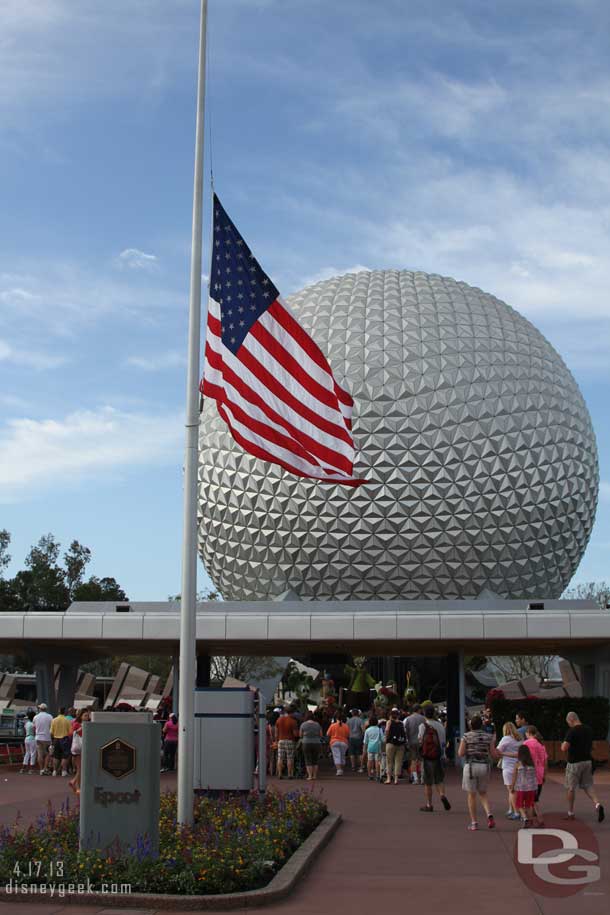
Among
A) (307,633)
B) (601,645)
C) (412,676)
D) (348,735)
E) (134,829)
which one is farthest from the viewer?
(412,676)

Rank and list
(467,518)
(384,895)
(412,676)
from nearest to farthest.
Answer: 1. (384,895)
2. (467,518)
3. (412,676)

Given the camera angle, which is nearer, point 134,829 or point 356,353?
point 134,829

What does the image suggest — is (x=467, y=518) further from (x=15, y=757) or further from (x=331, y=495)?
(x=15, y=757)

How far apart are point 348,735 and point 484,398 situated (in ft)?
50.4

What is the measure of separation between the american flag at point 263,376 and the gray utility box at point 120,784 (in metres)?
3.67

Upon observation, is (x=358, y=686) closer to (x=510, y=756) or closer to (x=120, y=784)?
(x=510, y=756)

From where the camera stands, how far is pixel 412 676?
177 ft

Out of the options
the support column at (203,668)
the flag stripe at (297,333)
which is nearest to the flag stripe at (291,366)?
the flag stripe at (297,333)

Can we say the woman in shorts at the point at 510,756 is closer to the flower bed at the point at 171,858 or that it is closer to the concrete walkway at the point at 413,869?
the concrete walkway at the point at 413,869

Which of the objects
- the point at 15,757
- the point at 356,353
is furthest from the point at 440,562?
the point at 15,757

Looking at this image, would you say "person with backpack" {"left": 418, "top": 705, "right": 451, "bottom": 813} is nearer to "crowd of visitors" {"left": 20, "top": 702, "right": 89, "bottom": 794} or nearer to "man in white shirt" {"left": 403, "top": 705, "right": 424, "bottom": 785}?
"man in white shirt" {"left": 403, "top": 705, "right": 424, "bottom": 785}

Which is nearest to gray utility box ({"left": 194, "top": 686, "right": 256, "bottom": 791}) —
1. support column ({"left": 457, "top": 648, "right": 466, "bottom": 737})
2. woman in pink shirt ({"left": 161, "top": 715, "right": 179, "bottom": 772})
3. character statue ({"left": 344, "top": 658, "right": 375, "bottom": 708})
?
woman in pink shirt ({"left": 161, "top": 715, "right": 179, "bottom": 772})

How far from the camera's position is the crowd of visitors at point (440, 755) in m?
15.7

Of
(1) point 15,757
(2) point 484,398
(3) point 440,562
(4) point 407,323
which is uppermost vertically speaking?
(4) point 407,323
